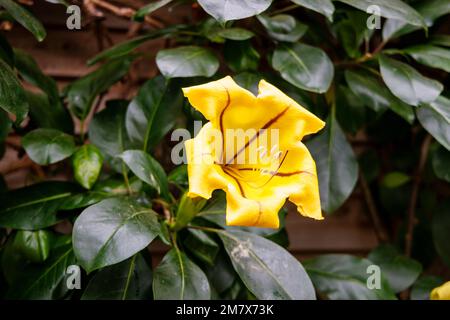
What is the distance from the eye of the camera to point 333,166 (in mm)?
1396

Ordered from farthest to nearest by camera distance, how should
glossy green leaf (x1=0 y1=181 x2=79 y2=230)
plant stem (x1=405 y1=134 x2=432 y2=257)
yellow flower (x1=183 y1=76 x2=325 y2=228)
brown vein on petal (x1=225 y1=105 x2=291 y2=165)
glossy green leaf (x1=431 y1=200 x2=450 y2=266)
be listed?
plant stem (x1=405 y1=134 x2=432 y2=257), glossy green leaf (x1=431 y1=200 x2=450 y2=266), glossy green leaf (x1=0 y1=181 x2=79 y2=230), brown vein on petal (x1=225 y1=105 x2=291 y2=165), yellow flower (x1=183 y1=76 x2=325 y2=228)

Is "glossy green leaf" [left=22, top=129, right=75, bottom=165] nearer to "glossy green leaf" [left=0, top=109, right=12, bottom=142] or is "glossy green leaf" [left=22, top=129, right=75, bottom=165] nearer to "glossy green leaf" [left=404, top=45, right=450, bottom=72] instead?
"glossy green leaf" [left=0, top=109, right=12, bottom=142]

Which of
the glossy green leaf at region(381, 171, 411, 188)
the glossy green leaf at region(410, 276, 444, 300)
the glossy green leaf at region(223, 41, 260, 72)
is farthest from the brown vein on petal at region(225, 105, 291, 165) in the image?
the glossy green leaf at region(381, 171, 411, 188)

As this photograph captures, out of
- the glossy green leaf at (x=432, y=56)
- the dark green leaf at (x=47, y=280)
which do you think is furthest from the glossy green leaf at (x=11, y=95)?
the glossy green leaf at (x=432, y=56)

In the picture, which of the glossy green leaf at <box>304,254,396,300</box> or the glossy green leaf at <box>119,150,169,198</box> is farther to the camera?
the glossy green leaf at <box>304,254,396,300</box>

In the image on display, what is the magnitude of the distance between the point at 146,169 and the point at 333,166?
0.54 meters

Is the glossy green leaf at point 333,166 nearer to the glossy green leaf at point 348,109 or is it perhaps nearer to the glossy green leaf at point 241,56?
the glossy green leaf at point 348,109

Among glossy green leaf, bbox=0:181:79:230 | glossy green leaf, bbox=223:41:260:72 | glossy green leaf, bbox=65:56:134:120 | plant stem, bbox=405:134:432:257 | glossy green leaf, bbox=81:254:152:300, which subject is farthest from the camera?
plant stem, bbox=405:134:432:257

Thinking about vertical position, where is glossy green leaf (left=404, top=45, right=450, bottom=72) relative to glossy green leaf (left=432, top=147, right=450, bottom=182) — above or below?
above

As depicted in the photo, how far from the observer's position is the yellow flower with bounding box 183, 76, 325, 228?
0.88 m

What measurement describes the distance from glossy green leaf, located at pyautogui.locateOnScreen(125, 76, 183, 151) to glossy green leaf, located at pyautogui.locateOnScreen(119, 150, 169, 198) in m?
0.17

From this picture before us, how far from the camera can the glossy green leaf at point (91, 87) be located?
4.67 feet

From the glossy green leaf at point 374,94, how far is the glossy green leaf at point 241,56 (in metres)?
0.27
